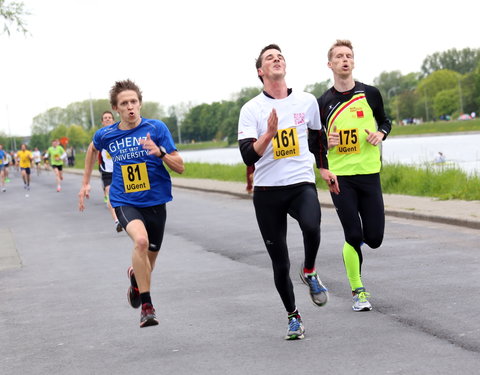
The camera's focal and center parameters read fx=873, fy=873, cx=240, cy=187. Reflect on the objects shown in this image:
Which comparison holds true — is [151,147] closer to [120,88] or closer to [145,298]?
[120,88]

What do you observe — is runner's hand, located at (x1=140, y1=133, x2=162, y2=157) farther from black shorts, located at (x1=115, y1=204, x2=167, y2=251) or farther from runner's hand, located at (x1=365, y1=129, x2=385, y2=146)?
runner's hand, located at (x1=365, y1=129, x2=385, y2=146)

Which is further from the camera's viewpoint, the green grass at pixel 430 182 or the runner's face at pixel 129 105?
the green grass at pixel 430 182

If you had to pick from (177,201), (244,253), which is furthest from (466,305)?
(177,201)

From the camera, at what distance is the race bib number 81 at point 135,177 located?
6398mm

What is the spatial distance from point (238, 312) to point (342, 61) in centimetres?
211

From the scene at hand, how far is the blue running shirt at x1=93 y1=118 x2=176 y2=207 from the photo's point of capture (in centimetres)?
640

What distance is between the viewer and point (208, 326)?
639 cm

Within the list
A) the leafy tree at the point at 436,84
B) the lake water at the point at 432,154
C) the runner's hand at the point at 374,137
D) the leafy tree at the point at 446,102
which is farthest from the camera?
the leafy tree at the point at 436,84

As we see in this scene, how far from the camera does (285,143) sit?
5742 mm

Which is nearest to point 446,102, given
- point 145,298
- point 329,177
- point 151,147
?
point 329,177

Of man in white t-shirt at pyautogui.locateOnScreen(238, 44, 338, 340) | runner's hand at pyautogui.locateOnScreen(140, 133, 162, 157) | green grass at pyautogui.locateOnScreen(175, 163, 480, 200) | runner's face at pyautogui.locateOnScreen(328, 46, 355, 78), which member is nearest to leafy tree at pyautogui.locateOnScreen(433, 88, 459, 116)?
green grass at pyautogui.locateOnScreen(175, 163, 480, 200)

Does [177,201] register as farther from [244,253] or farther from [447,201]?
[244,253]

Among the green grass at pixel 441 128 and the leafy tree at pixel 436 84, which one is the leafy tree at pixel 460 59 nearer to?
the leafy tree at pixel 436 84

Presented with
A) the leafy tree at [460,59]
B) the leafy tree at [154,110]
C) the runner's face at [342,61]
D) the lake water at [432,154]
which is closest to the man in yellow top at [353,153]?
the runner's face at [342,61]
